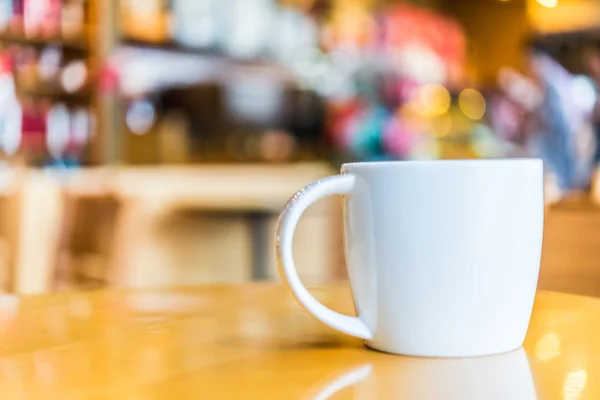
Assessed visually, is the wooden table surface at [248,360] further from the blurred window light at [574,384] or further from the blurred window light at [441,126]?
the blurred window light at [441,126]

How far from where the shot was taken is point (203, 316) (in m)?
0.59

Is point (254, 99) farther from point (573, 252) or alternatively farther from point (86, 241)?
point (573, 252)

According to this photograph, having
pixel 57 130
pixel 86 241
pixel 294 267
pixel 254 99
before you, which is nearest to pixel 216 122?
pixel 254 99

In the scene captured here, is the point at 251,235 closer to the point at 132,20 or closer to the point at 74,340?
the point at 132,20

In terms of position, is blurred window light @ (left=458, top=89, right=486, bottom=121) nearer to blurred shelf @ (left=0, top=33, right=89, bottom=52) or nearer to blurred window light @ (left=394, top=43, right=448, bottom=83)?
blurred window light @ (left=394, top=43, right=448, bottom=83)

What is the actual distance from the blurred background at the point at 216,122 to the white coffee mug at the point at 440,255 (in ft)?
2.40

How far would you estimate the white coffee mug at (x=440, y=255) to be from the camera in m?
0.45

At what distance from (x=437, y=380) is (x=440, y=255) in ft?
0.25

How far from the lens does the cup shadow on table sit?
37 centimetres

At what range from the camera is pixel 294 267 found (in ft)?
1.51

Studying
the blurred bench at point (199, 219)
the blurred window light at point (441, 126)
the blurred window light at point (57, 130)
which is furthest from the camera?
the blurred window light at point (441, 126)

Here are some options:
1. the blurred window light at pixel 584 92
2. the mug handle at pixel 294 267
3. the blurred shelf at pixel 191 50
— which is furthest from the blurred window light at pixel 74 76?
the mug handle at pixel 294 267

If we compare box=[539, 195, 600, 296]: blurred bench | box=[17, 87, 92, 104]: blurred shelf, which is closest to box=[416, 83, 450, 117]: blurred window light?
box=[17, 87, 92, 104]: blurred shelf

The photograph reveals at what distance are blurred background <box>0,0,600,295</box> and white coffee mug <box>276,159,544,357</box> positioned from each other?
732 mm
